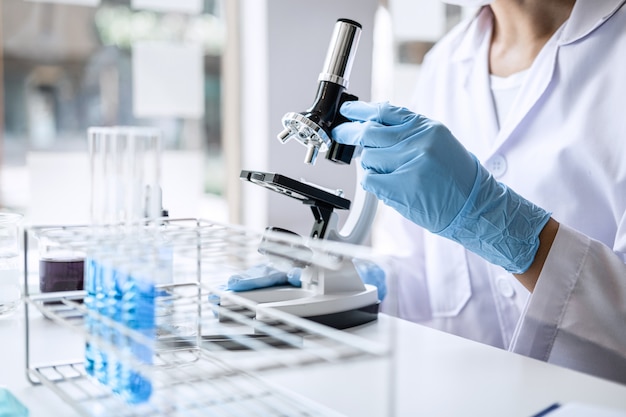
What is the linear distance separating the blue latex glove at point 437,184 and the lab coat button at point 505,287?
23 centimetres

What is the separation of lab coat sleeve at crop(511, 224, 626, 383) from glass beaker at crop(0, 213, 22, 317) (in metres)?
0.99

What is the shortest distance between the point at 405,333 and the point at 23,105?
2.03 meters

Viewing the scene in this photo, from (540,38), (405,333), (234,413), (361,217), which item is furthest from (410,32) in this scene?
(234,413)

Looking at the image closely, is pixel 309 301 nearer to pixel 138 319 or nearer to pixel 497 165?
pixel 138 319

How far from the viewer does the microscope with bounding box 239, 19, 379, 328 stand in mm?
1076

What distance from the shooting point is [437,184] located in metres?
1.14

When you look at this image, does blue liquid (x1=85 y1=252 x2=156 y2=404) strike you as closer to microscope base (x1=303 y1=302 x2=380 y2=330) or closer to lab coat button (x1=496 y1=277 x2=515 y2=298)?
microscope base (x1=303 y1=302 x2=380 y2=330)

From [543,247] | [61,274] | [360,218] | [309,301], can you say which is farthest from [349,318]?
[61,274]

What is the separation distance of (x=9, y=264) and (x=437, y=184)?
0.82m

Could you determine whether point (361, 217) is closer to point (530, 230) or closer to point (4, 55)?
point (530, 230)

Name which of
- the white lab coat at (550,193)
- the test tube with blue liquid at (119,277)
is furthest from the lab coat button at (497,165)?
the test tube with blue liquid at (119,277)

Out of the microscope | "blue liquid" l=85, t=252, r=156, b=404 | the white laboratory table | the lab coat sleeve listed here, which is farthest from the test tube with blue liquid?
the lab coat sleeve

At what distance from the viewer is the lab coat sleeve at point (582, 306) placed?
3.79ft

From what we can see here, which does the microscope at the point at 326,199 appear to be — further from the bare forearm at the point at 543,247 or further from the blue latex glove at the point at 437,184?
the bare forearm at the point at 543,247
